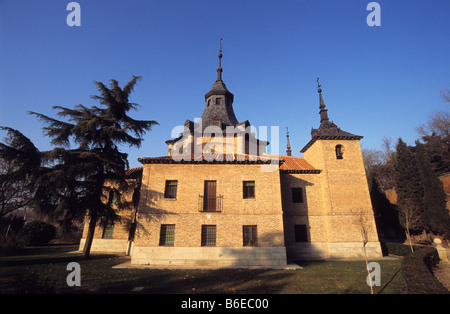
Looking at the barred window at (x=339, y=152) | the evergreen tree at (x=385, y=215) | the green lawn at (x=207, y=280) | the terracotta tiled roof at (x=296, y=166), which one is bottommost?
the green lawn at (x=207, y=280)

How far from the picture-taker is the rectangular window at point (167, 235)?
1414 centimetres

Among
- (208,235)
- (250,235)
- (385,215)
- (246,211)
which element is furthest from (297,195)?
(385,215)

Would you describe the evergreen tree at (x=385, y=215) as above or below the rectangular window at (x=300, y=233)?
above

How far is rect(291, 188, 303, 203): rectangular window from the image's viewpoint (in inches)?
722

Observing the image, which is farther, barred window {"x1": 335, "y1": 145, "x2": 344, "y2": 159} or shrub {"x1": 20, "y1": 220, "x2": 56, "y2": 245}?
shrub {"x1": 20, "y1": 220, "x2": 56, "y2": 245}

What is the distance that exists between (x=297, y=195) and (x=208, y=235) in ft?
29.3

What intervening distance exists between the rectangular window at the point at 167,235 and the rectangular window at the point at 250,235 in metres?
4.91

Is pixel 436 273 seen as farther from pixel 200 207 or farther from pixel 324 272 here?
pixel 200 207

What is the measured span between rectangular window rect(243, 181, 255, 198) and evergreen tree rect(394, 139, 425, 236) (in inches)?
708

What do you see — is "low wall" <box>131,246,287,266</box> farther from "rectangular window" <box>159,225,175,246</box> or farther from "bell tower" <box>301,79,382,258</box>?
"bell tower" <box>301,79,382,258</box>

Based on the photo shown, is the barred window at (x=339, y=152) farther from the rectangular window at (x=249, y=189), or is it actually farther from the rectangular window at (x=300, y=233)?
the rectangular window at (x=249, y=189)

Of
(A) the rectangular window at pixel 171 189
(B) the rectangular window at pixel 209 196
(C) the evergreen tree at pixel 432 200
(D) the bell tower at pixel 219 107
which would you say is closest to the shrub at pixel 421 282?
(B) the rectangular window at pixel 209 196

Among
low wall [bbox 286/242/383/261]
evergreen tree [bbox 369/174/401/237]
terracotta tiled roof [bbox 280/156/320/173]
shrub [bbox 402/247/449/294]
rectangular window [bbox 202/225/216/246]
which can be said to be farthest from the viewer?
evergreen tree [bbox 369/174/401/237]

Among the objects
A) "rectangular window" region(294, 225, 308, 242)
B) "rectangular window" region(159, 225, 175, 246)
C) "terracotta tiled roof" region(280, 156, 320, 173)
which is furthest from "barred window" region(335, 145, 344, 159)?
"rectangular window" region(159, 225, 175, 246)
